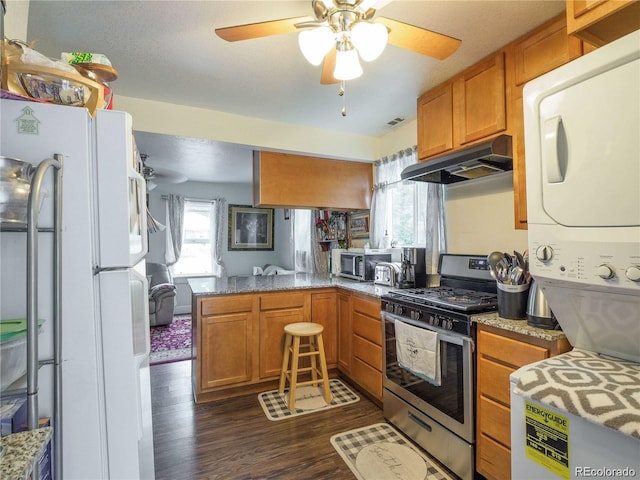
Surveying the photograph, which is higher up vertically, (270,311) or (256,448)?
(270,311)

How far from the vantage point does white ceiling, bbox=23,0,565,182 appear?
1.59 m

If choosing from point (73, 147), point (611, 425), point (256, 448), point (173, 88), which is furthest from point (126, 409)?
point (173, 88)

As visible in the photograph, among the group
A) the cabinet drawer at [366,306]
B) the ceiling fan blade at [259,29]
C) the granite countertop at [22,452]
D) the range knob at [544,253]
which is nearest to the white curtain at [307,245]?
the cabinet drawer at [366,306]

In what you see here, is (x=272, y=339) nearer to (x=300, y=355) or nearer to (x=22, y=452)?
(x=300, y=355)

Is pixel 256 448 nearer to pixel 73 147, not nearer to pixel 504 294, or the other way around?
pixel 504 294

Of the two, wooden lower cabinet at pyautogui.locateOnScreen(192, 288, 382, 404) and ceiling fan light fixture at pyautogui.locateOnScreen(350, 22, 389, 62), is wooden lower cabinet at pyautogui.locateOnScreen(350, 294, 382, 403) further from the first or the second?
ceiling fan light fixture at pyautogui.locateOnScreen(350, 22, 389, 62)

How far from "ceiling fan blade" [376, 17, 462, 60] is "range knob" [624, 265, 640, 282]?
3.53 feet

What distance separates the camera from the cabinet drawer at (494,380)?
1507mm

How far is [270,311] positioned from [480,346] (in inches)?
68.1

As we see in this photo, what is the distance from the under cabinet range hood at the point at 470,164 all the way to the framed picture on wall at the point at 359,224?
47.5 inches

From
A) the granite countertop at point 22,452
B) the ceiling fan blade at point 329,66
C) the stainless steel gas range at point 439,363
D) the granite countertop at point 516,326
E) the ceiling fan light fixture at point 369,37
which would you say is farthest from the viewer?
the stainless steel gas range at point 439,363

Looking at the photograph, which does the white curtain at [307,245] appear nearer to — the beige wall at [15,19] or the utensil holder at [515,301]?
the utensil holder at [515,301]

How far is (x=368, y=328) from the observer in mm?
2566

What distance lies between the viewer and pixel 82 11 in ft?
5.25
